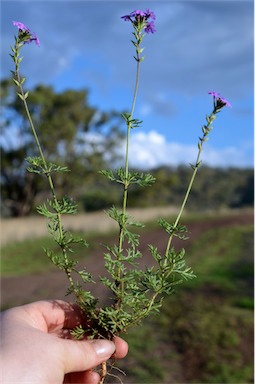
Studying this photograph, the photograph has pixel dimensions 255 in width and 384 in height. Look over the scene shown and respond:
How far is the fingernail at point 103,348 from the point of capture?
60.8 inches

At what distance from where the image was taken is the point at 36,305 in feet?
5.74

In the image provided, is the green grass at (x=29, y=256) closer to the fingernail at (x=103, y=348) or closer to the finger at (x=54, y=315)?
the finger at (x=54, y=315)

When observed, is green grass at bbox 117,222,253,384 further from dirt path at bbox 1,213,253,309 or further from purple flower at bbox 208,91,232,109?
purple flower at bbox 208,91,232,109

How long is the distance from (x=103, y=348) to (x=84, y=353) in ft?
0.20

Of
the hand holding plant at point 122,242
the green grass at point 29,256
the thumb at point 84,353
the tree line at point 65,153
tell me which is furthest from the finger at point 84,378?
the tree line at point 65,153

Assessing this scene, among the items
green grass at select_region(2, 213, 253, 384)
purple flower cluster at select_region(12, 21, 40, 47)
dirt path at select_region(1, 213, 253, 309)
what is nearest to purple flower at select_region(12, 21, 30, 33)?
purple flower cluster at select_region(12, 21, 40, 47)

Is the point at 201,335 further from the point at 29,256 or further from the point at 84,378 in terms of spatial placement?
the point at 29,256

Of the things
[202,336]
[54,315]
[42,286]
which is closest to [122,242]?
[54,315]

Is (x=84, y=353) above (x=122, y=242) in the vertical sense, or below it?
below

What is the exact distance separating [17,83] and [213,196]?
4957 cm

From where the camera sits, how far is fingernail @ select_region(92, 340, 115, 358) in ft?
5.07

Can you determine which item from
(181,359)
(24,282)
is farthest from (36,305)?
(24,282)

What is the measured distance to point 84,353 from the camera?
60.6 inches

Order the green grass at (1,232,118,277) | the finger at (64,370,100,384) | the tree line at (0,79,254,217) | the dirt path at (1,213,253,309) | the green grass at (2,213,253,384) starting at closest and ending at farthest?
the finger at (64,370,100,384) < the green grass at (2,213,253,384) < the dirt path at (1,213,253,309) < the green grass at (1,232,118,277) < the tree line at (0,79,254,217)
